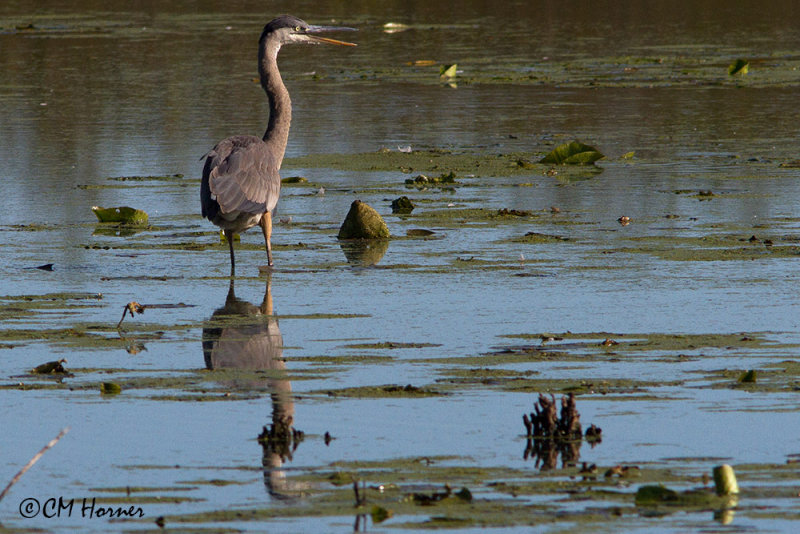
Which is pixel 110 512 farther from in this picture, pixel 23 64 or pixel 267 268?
pixel 23 64

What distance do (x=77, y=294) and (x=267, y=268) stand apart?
135 centimetres

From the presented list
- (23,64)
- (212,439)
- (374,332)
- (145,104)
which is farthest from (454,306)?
(23,64)

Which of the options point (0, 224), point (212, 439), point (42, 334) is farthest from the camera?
point (0, 224)

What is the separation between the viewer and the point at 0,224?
1104 centimetres

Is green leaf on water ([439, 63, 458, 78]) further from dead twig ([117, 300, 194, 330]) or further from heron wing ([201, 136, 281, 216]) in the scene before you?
dead twig ([117, 300, 194, 330])

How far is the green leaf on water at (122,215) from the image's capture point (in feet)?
36.0

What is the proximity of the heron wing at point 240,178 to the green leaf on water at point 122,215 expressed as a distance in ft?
5.01

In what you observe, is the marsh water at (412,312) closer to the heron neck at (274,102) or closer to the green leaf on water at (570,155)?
the green leaf on water at (570,155)

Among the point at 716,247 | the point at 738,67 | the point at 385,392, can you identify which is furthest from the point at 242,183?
the point at 738,67

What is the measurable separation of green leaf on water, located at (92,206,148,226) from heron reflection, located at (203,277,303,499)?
7.28 ft

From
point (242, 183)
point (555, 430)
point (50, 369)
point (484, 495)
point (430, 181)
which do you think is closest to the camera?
point (484, 495)

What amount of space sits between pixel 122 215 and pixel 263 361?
4.43 metres

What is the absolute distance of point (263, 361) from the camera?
6914 millimetres

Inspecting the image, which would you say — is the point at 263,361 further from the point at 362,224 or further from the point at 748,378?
the point at 362,224
